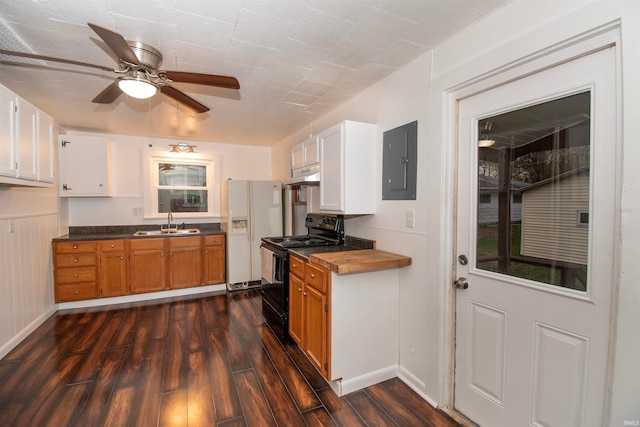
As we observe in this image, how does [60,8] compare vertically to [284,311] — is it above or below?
above

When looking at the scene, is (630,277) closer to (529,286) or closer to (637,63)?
(529,286)

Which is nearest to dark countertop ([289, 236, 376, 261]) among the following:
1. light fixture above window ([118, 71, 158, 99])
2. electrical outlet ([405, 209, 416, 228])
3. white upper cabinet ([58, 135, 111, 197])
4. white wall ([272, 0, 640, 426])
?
white wall ([272, 0, 640, 426])

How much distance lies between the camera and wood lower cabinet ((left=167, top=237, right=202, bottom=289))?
4.05m

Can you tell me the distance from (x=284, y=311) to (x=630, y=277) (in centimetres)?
233

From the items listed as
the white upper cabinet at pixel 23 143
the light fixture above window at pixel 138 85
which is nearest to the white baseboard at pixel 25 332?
the white upper cabinet at pixel 23 143

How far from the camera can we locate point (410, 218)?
2123 mm

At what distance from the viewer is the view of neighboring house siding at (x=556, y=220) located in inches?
51.3

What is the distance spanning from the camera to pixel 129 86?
1.83 metres

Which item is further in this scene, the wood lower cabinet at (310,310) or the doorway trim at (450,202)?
the wood lower cabinet at (310,310)

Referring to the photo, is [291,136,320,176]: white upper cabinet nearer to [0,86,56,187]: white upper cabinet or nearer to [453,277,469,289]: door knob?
[453,277,469,289]: door knob

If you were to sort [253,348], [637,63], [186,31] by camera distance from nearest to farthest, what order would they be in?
[637,63]
[186,31]
[253,348]

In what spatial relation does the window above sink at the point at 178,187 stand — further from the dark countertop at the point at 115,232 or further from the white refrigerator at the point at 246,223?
the white refrigerator at the point at 246,223

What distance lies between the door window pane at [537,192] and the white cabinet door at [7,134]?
333 centimetres

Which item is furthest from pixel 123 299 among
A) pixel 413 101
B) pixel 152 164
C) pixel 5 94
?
pixel 413 101
